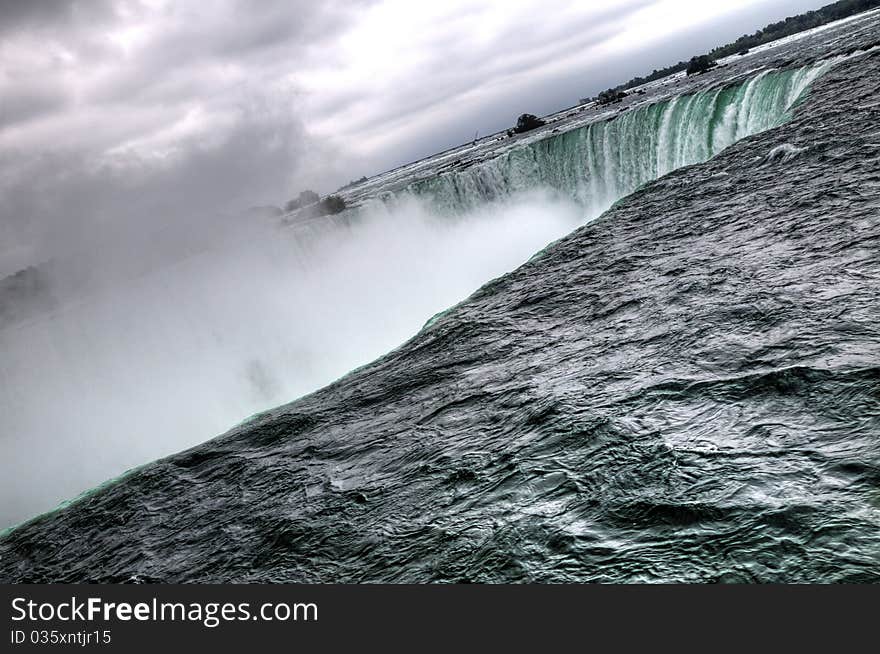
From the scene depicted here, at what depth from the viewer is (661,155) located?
24.8 metres

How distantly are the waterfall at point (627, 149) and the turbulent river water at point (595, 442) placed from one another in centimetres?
1277

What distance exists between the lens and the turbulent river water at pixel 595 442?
3.28 meters

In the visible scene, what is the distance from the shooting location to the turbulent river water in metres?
3.28

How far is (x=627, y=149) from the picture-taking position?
2659cm

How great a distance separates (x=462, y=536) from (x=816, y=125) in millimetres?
10442

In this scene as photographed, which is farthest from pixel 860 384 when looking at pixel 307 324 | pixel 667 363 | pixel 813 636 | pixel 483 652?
pixel 307 324

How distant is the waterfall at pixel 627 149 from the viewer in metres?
21.7

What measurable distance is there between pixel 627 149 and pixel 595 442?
24.6m

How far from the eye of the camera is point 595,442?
424cm

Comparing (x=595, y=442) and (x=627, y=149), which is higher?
(x=595, y=442)

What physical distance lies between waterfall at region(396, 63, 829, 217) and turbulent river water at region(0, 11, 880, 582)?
41.9 feet

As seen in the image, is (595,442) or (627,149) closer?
(595,442)

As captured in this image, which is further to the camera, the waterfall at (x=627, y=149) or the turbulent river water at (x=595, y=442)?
the waterfall at (x=627, y=149)

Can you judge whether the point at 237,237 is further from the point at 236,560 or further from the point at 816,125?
the point at 236,560
